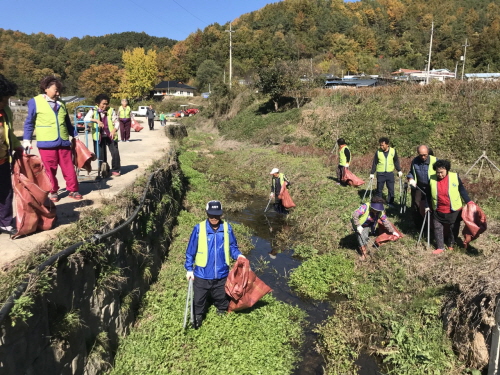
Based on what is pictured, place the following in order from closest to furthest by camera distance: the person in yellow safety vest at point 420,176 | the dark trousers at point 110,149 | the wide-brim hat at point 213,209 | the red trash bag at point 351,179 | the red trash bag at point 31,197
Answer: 1. the red trash bag at point 31,197
2. the wide-brim hat at point 213,209
3. the person in yellow safety vest at point 420,176
4. the dark trousers at point 110,149
5. the red trash bag at point 351,179

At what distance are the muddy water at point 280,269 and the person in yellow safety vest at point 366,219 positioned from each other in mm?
1461

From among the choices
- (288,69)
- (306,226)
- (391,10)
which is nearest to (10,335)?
(306,226)

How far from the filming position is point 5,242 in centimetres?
416

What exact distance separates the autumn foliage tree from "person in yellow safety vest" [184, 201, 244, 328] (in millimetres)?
83615

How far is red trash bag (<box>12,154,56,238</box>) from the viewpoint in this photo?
163 inches

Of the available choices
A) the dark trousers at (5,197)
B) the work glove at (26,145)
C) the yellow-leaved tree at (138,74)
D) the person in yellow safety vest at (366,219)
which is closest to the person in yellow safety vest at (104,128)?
the work glove at (26,145)

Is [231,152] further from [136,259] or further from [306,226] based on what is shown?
[136,259]

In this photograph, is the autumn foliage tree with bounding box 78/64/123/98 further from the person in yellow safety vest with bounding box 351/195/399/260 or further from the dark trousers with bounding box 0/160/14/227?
the dark trousers with bounding box 0/160/14/227

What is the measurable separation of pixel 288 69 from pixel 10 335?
27.3m

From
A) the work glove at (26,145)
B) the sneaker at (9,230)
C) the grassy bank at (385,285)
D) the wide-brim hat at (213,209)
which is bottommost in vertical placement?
the grassy bank at (385,285)

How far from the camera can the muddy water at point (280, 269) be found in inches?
186

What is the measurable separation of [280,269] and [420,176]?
359cm

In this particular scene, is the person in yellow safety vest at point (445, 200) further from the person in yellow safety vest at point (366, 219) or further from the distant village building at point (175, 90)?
the distant village building at point (175, 90)

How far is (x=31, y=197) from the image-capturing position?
13.9ft
